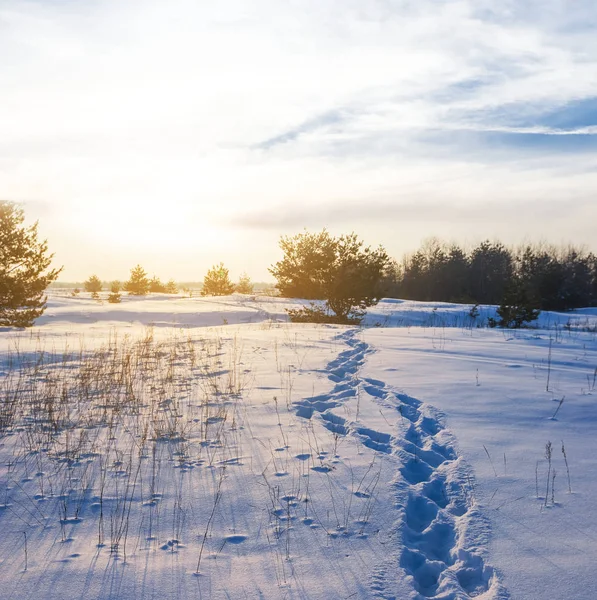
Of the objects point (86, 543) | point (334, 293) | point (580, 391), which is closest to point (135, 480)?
point (86, 543)

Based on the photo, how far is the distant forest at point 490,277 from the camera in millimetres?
40875

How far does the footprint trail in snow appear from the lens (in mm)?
2424

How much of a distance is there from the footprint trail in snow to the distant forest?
36476 mm

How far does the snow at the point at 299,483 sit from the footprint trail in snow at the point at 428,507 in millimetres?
12

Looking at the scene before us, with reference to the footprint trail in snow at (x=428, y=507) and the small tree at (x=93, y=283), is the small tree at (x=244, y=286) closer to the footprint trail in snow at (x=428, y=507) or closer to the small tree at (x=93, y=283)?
the small tree at (x=93, y=283)

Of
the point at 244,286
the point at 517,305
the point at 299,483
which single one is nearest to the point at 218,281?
the point at 244,286

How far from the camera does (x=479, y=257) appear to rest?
53.9 metres

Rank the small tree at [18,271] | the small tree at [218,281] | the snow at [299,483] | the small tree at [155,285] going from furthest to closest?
the small tree at [155,285] < the small tree at [218,281] < the small tree at [18,271] < the snow at [299,483]

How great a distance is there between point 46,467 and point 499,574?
3.36 meters

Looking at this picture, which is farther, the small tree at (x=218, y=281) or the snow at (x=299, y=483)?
the small tree at (x=218, y=281)

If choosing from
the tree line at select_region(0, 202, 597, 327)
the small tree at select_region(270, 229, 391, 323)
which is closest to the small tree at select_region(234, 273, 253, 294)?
the tree line at select_region(0, 202, 597, 327)

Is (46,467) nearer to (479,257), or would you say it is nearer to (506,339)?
(506,339)

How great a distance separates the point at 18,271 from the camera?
587 inches

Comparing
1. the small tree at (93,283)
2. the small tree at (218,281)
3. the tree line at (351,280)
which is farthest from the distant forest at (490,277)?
the small tree at (93,283)
